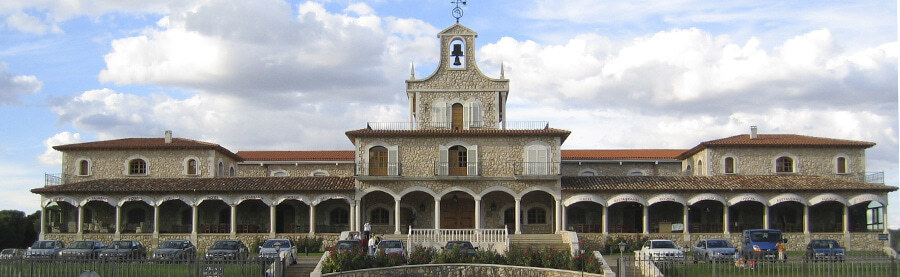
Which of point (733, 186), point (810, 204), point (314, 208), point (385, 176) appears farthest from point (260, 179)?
point (810, 204)

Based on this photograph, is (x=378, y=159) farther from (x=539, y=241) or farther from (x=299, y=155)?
(x=299, y=155)

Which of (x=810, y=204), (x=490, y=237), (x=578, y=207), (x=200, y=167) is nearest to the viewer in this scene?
(x=490, y=237)

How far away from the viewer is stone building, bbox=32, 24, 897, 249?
46281mm

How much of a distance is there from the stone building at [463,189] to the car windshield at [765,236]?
7.39 meters

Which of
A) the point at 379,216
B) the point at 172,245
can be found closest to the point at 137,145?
the point at 379,216

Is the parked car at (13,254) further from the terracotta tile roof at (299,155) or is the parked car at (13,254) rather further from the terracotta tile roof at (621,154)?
the terracotta tile roof at (621,154)

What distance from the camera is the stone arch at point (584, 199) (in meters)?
45.9

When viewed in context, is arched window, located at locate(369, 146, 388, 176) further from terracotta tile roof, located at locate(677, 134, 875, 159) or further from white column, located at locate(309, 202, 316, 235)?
terracotta tile roof, located at locate(677, 134, 875, 159)

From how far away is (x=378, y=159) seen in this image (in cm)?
4681

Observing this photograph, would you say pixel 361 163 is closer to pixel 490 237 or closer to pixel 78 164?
pixel 490 237

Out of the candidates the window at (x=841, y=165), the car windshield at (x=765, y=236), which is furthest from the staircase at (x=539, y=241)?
the window at (x=841, y=165)

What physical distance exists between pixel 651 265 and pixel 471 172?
57.8 feet

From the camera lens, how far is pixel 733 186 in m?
46.4

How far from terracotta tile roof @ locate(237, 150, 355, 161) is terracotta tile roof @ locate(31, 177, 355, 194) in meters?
10.3
